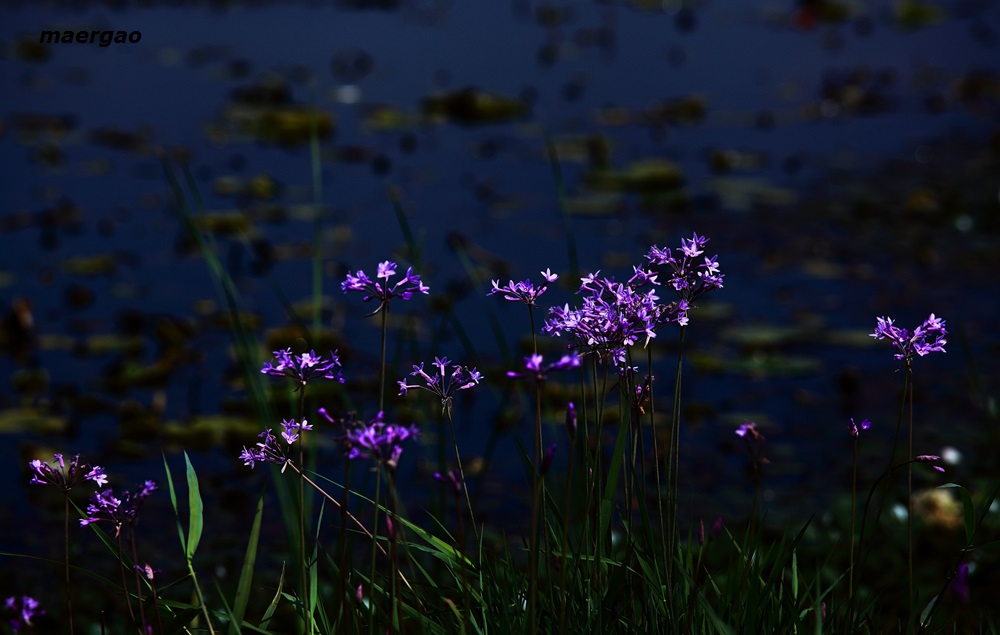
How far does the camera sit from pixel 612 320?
1.10 m

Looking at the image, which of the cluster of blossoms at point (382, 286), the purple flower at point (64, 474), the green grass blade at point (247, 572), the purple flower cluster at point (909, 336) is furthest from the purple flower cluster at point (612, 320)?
the purple flower at point (64, 474)

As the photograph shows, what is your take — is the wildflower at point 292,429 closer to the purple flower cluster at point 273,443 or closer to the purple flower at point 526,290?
the purple flower cluster at point 273,443

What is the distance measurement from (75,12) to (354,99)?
3.36m

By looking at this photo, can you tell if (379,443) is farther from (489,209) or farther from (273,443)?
(489,209)

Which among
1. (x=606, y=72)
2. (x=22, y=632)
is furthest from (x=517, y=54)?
(x=22, y=632)

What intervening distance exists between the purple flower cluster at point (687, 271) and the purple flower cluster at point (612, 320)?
0.07 feet

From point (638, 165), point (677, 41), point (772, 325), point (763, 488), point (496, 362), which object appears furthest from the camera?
point (677, 41)

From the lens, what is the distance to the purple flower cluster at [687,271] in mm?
1125

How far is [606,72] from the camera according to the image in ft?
24.5

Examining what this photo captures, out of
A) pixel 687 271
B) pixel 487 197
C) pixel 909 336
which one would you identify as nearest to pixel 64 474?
pixel 687 271

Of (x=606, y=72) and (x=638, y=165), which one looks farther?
(x=606, y=72)

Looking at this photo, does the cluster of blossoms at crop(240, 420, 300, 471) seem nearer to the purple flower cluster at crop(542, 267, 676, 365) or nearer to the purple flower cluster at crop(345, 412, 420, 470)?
the purple flower cluster at crop(345, 412, 420, 470)

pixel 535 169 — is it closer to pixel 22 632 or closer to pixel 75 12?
pixel 22 632

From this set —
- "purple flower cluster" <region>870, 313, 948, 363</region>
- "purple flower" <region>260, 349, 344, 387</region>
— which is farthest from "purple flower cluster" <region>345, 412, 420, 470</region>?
"purple flower cluster" <region>870, 313, 948, 363</region>
